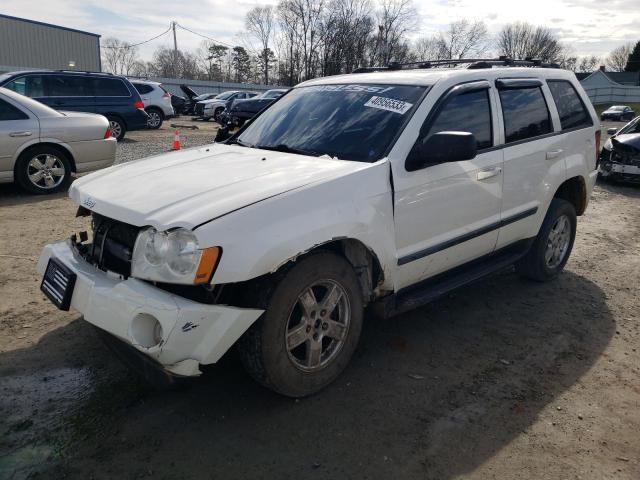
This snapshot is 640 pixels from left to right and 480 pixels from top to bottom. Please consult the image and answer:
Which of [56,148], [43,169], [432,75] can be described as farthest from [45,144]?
[432,75]

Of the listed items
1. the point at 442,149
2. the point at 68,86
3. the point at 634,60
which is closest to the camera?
the point at 442,149

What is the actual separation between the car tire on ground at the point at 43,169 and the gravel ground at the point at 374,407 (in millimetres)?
3576

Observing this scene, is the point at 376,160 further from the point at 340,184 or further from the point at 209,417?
the point at 209,417

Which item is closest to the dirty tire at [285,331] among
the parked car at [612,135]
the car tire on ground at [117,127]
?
the parked car at [612,135]

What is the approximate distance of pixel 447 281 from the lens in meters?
3.68

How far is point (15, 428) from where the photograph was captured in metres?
2.63

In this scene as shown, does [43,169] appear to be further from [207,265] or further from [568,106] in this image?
[568,106]

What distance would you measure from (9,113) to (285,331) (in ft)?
20.8

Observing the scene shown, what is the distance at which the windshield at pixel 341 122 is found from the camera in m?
3.31

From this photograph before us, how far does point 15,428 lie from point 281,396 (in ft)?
4.44

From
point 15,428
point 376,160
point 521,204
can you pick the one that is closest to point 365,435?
point 376,160

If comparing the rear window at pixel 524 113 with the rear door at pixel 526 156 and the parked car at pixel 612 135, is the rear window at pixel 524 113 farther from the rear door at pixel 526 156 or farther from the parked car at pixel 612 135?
the parked car at pixel 612 135

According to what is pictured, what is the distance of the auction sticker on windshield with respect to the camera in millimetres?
3391

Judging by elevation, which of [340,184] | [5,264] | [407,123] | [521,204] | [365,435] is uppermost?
[407,123]
